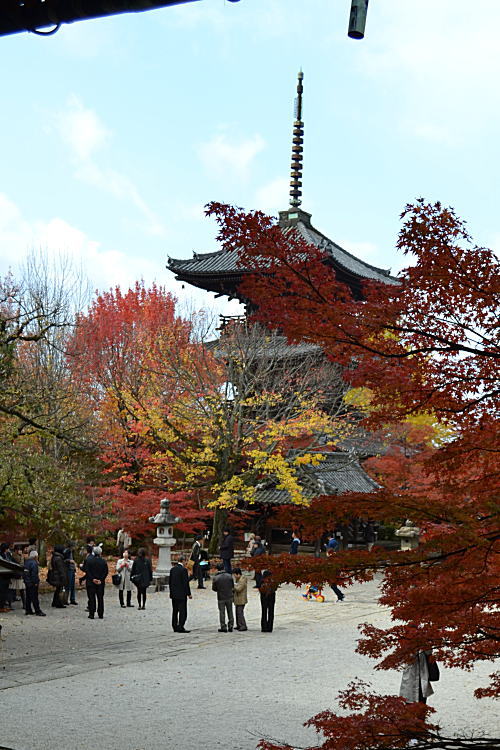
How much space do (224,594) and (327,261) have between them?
720 inches

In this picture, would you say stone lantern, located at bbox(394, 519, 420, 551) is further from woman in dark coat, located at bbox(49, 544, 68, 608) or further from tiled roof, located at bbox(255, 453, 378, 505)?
woman in dark coat, located at bbox(49, 544, 68, 608)

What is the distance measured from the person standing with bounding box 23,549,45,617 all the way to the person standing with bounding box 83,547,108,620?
103 centimetres

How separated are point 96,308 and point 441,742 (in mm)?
39823

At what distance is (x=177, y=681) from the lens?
34.3ft

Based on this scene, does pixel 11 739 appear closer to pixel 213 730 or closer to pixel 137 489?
pixel 213 730

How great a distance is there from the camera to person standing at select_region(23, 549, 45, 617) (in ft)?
51.1

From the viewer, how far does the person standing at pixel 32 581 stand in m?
15.6

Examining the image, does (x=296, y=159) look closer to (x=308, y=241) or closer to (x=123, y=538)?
(x=308, y=241)

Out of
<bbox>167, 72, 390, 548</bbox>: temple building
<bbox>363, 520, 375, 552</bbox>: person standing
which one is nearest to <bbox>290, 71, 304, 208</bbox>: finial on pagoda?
<bbox>167, 72, 390, 548</bbox>: temple building

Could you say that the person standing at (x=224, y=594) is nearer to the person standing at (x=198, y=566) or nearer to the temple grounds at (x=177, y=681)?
the temple grounds at (x=177, y=681)

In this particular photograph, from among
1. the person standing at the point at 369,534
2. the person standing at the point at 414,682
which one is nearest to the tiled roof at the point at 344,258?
the person standing at the point at 369,534

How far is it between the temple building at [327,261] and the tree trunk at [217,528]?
1410 mm

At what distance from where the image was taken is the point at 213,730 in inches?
320

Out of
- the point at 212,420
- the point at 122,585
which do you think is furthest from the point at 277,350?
the point at 122,585
